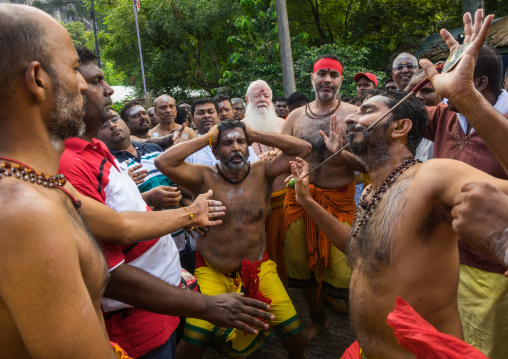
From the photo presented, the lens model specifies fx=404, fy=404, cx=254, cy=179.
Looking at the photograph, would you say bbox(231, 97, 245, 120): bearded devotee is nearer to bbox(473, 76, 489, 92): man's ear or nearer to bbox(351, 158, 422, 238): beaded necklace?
bbox(473, 76, 489, 92): man's ear

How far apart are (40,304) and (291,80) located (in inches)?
340

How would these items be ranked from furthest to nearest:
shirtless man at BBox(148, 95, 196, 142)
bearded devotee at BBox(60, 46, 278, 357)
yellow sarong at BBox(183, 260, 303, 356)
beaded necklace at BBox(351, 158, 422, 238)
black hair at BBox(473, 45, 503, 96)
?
shirtless man at BBox(148, 95, 196, 142)
yellow sarong at BBox(183, 260, 303, 356)
black hair at BBox(473, 45, 503, 96)
beaded necklace at BBox(351, 158, 422, 238)
bearded devotee at BBox(60, 46, 278, 357)

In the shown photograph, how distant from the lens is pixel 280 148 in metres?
4.13

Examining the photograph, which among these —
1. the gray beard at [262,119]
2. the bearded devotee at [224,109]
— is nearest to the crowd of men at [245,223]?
the gray beard at [262,119]

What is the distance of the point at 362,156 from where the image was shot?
2.45 m

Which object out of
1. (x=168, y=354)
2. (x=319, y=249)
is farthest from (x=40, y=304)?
(x=319, y=249)

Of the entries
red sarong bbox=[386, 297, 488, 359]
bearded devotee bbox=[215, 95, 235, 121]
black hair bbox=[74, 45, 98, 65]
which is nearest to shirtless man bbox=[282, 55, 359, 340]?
bearded devotee bbox=[215, 95, 235, 121]

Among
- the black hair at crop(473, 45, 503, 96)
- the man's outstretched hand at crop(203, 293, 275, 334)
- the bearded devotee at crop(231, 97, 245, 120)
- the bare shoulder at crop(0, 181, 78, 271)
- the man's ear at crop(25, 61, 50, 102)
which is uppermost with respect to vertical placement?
the man's ear at crop(25, 61, 50, 102)

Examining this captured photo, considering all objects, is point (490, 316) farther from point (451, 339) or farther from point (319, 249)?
point (319, 249)

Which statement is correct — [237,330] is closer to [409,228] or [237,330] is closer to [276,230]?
[276,230]

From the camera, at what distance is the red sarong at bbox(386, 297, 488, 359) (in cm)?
138

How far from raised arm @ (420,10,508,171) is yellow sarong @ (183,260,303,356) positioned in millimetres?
2364

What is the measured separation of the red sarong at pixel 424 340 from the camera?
4.52 ft

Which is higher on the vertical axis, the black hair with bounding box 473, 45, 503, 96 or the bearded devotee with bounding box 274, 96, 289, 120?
the black hair with bounding box 473, 45, 503, 96
